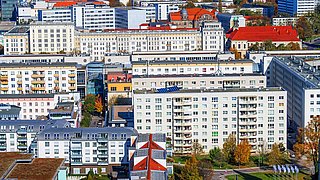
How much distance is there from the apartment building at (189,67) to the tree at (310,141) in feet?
19.5

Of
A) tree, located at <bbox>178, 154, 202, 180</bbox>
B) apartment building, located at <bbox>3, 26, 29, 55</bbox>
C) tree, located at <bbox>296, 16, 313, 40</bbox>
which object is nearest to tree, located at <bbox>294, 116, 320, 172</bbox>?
tree, located at <bbox>178, 154, 202, 180</bbox>

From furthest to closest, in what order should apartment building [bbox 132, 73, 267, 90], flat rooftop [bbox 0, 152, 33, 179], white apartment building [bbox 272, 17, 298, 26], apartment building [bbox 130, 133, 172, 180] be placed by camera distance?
white apartment building [bbox 272, 17, 298, 26] < apartment building [bbox 132, 73, 267, 90] < apartment building [bbox 130, 133, 172, 180] < flat rooftop [bbox 0, 152, 33, 179]

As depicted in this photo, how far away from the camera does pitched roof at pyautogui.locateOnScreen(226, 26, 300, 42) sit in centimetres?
3097

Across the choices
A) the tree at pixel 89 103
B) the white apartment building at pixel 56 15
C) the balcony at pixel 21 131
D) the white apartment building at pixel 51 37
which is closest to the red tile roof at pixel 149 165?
the balcony at pixel 21 131

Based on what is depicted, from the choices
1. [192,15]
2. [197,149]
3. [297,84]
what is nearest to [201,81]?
[297,84]

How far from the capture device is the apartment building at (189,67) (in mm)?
22766

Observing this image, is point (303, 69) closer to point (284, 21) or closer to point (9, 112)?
point (9, 112)

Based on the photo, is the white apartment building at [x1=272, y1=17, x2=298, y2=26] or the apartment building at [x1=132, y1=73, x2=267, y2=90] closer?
the apartment building at [x1=132, y1=73, x2=267, y2=90]

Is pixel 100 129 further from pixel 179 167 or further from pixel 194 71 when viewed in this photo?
pixel 194 71

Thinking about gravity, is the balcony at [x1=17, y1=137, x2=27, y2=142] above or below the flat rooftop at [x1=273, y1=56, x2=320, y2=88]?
below

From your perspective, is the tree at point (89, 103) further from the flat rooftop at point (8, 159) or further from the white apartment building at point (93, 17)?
the white apartment building at point (93, 17)

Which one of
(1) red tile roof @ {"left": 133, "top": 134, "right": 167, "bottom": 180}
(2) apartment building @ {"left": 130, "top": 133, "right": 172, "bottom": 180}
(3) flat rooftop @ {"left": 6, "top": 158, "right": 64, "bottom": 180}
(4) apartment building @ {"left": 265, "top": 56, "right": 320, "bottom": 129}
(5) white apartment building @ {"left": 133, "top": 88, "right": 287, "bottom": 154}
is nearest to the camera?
(3) flat rooftop @ {"left": 6, "top": 158, "right": 64, "bottom": 180}

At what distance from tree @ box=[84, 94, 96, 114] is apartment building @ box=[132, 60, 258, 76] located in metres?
1.57

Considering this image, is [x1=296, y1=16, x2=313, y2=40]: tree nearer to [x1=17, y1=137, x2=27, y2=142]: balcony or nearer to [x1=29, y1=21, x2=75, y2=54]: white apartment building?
[x1=29, y1=21, x2=75, y2=54]: white apartment building
